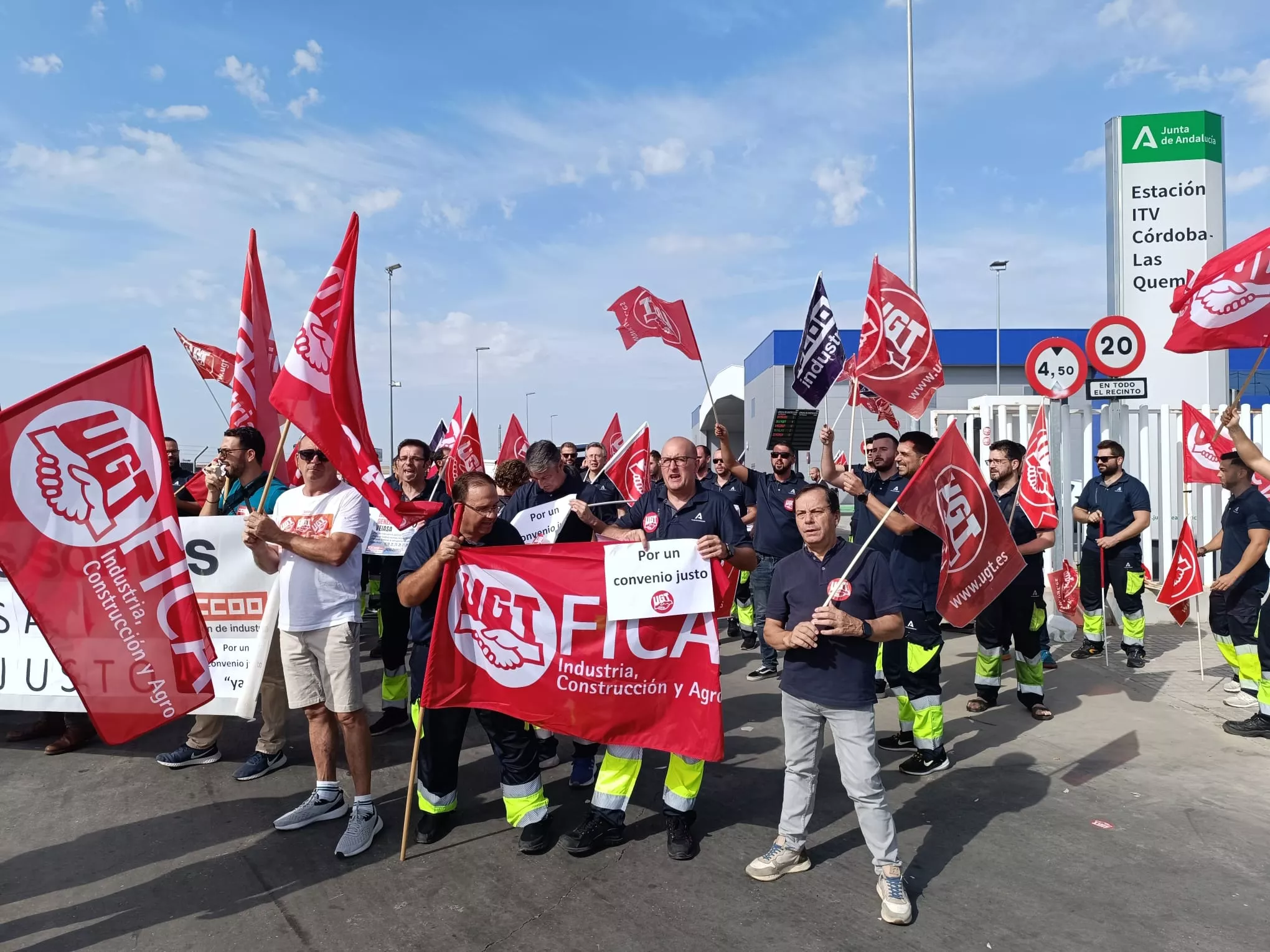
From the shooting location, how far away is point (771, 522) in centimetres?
804

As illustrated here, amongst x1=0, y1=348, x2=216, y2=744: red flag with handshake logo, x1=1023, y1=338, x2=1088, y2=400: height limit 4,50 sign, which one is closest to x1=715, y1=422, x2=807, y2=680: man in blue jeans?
x1=1023, y1=338, x2=1088, y2=400: height limit 4,50 sign

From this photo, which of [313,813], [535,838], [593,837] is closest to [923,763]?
[593,837]

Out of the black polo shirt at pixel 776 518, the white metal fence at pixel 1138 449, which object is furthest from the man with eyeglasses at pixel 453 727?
the white metal fence at pixel 1138 449

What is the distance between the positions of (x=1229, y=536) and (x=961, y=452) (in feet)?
11.9

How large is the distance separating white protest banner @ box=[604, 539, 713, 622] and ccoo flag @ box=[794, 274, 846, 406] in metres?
4.71

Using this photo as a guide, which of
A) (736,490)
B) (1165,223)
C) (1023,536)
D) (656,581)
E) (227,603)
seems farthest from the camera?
(1165,223)

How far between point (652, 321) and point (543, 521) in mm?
5372

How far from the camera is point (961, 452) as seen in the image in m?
4.68

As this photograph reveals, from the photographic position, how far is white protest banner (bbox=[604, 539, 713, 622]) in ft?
14.5

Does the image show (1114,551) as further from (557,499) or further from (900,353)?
(557,499)

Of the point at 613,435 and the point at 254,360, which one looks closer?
the point at 254,360

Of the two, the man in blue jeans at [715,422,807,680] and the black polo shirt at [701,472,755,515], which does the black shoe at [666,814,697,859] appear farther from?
the black polo shirt at [701,472,755,515]

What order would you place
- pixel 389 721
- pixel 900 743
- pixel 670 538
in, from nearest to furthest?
1. pixel 670 538
2. pixel 900 743
3. pixel 389 721

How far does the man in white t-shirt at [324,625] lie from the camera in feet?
14.8
